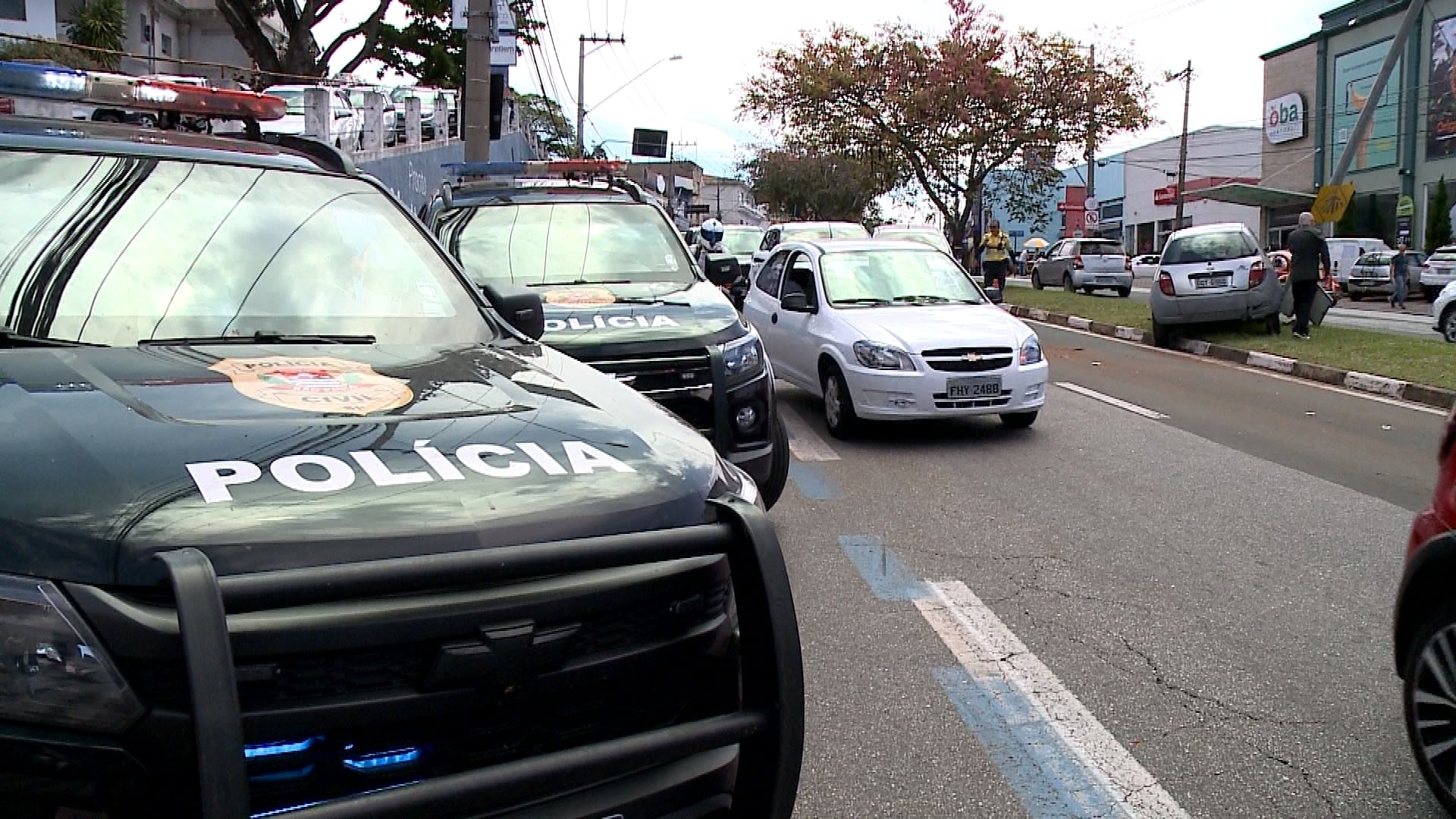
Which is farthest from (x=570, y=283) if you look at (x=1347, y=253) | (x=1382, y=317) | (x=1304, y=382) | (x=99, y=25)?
(x=99, y=25)

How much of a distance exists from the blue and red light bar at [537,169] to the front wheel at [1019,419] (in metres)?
4.00

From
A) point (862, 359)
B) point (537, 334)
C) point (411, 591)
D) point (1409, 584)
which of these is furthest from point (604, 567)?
point (862, 359)

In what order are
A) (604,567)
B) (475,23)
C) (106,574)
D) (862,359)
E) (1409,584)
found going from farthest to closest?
(475,23) → (862,359) → (1409,584) → (604,567) → (106,574)

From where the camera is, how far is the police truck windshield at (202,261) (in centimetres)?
312

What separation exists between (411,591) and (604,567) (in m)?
0.36

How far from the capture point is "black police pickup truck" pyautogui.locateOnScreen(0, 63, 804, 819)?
5.99 feet

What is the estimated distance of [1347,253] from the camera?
32688 mm

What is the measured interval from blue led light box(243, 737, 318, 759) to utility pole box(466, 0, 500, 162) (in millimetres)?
14202

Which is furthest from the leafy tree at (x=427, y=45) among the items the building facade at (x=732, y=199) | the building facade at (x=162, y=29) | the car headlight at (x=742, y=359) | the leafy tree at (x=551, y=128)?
the building facade at (x=732, y=199)

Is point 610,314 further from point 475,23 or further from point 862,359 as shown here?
point 475,23

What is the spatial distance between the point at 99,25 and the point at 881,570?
123 feet

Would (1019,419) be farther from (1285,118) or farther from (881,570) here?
(1285,118)

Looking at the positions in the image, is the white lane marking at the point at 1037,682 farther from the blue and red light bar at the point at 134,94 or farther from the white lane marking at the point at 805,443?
the blue and red light bar at the point at 134,94

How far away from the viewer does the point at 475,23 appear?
616 inches
